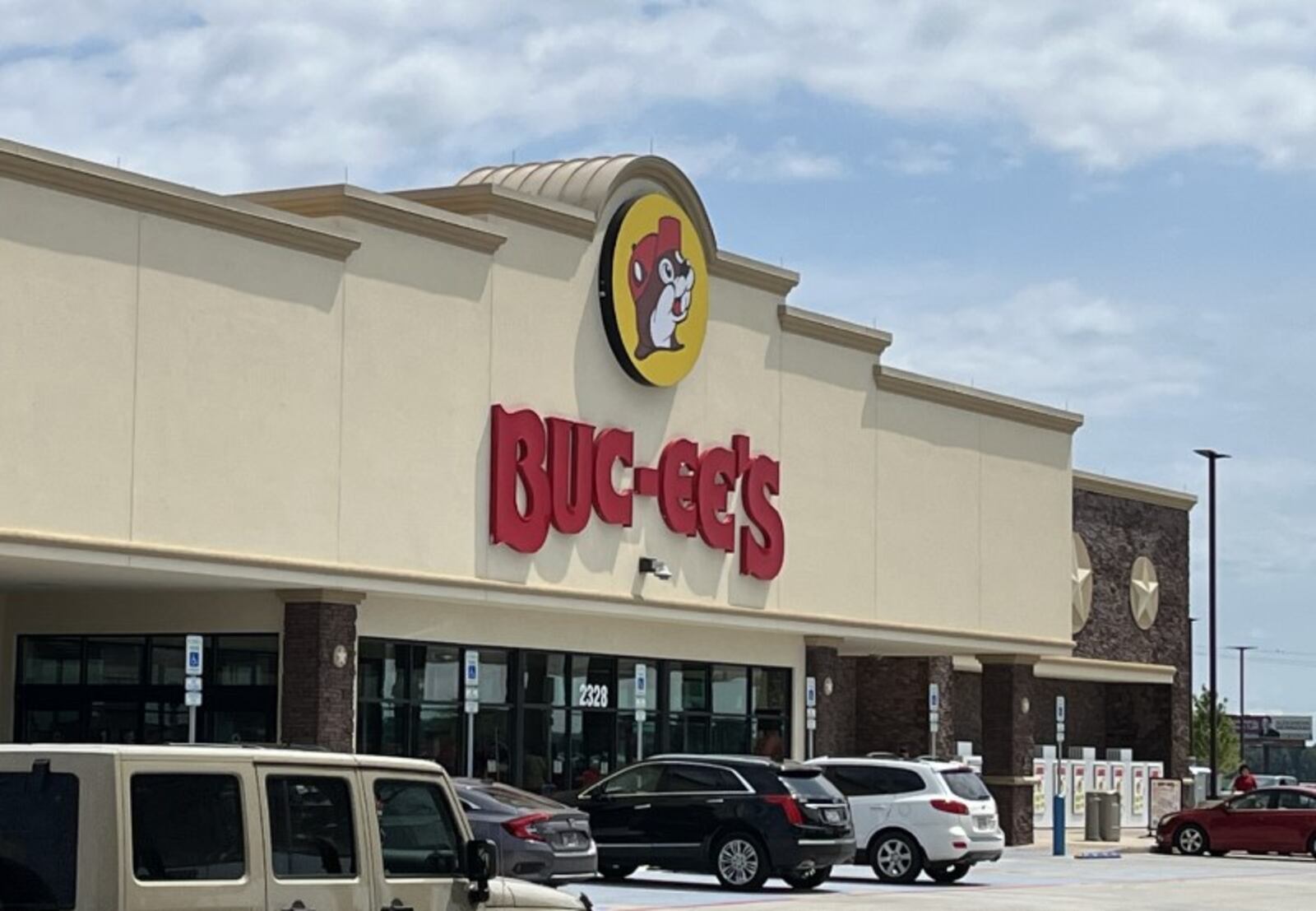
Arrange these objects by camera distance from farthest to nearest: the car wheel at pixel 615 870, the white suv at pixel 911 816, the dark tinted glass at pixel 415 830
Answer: the white suv at pixel 911 816 < the car wheel at pixel 615 870 < the dark tinted glass at pixel 415 830

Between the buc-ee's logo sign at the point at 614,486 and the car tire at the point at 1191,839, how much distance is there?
1128cm

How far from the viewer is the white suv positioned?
33594 millimetres

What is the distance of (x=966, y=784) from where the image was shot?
34.1 meters

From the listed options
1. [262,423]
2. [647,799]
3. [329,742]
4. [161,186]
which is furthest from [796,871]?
[161,186]

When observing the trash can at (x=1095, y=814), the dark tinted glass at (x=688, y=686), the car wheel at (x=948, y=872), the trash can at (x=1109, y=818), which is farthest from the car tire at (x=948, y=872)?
the trash can at (x=1109, y=818)

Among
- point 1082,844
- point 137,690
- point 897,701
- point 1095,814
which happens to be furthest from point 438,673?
point 1095,814

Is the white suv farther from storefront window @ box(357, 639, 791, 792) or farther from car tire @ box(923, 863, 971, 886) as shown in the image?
storefront window @ box(357, 639, 791, 792)

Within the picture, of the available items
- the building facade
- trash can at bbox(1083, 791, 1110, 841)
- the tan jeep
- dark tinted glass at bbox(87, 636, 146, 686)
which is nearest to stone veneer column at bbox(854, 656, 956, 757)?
the building facade

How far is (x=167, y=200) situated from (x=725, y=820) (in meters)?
10.4

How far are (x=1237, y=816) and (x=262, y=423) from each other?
932 inches

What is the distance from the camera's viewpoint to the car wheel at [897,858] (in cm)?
3366

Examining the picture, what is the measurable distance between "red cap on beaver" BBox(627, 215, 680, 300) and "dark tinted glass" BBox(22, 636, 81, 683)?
9.82 metres

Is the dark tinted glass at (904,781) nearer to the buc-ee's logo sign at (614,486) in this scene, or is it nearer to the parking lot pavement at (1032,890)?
the parking lot pavement at (1032,890)

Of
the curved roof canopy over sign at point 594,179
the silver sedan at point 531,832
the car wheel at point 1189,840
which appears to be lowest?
the car wheel at point 1189,840
